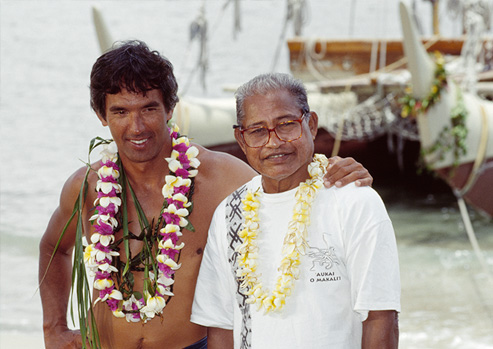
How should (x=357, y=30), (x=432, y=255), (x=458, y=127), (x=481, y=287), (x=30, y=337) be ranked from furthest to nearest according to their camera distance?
1. (x=357, y=30)
2. (x=432, y=255)
3. (x=458, y=127)
4. (x=481, y=287)
5. (x=30, y=337)

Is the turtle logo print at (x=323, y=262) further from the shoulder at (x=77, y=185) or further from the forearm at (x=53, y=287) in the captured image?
the forearm at (x=53, y=287)

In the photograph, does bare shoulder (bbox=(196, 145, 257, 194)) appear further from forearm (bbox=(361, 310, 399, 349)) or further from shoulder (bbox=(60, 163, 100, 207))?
forearm (bbox=(361, 310, 399, 349))

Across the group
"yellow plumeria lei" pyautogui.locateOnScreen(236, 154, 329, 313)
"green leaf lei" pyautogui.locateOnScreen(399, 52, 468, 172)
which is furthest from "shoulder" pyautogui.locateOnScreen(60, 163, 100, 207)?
"green leaf lei" pyautogui.locateOnScreen(399, 52, 468, 172)

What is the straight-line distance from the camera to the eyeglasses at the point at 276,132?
7.14ft

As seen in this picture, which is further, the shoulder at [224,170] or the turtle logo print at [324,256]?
the shoulder at [224,170]

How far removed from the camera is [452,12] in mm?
14305

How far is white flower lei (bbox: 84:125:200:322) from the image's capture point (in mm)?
2633

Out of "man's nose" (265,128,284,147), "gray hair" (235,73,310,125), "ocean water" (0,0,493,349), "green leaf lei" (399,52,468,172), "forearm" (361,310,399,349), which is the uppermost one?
"gray hair" (235,73,310,125)

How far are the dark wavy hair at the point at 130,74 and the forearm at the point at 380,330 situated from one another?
1083 millimetres

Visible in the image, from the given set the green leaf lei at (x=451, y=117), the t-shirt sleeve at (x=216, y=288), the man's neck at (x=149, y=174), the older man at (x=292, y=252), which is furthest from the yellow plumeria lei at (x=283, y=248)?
the green leaf lei at (x=451, y=117)

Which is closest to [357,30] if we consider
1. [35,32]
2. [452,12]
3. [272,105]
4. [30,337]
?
[35,32]

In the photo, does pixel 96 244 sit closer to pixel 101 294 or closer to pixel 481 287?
pixel 101 294

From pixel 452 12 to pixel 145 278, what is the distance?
509 inches

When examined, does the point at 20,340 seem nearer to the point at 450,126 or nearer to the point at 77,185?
the point at 77,185
